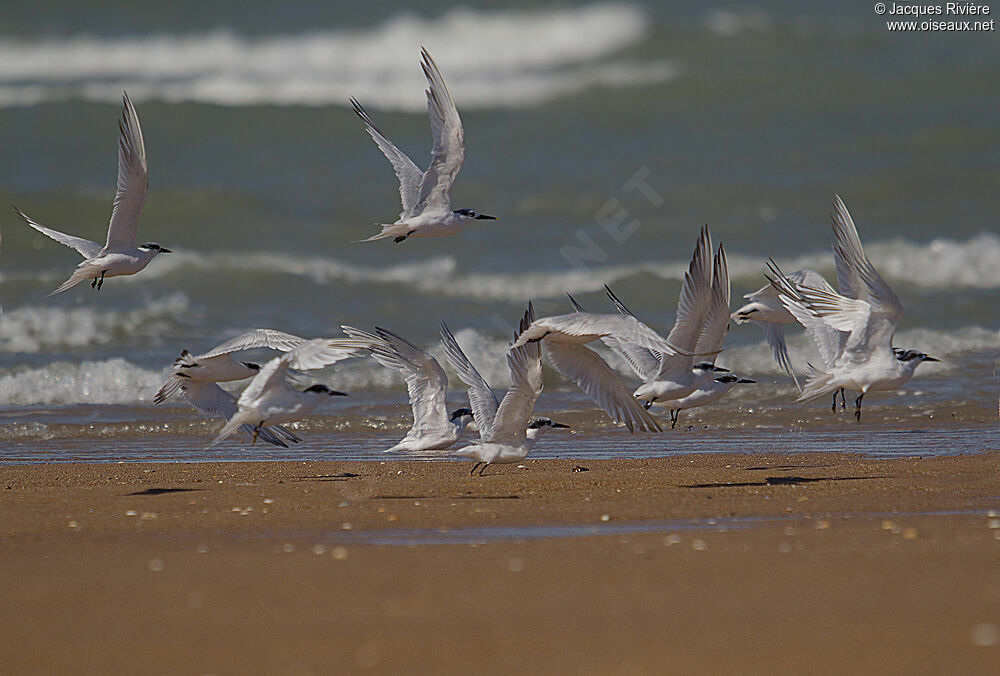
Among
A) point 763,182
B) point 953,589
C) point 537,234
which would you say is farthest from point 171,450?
point 763,182

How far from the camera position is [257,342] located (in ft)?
28.9

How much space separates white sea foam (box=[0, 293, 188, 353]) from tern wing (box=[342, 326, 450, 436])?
8484mm

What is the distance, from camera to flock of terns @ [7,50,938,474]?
819 centimetres

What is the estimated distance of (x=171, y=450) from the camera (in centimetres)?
1075

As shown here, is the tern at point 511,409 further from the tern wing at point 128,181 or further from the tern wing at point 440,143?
the tern wing at point 128,181

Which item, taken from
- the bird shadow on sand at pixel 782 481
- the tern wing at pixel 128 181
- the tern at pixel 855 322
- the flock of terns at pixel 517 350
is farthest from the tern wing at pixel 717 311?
the tern wing at pixel 128 181

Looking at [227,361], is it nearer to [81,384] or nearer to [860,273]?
[860,273]

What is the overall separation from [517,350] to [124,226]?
12.8 feet

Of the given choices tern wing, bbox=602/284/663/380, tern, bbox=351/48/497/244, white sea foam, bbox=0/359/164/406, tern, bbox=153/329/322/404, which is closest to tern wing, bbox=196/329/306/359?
tern, bbox=153/329/322/404

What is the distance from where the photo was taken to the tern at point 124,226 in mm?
9586

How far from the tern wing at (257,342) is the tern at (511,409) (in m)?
1.06

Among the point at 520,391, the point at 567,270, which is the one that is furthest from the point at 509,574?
the point at 567,270

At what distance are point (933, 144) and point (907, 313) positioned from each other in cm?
873

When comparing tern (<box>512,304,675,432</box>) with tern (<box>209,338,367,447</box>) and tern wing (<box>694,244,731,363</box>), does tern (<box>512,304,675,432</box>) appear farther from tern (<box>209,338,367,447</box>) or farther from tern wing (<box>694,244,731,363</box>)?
tern (<box>209,338,367,447</box>)
